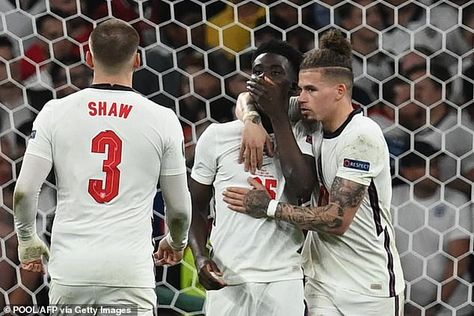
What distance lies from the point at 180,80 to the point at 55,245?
1.27 m

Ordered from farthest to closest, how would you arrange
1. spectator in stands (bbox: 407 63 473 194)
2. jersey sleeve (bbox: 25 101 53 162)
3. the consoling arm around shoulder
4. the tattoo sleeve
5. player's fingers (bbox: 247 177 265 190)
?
spectator in stands (bbox: 407 63 473 194) → player's fingers (bbox: 247 177 265 190) → the tattoo sleeve → the consoling arm around shoulder → jersey sleeve (bbox: 25 101 53 162)

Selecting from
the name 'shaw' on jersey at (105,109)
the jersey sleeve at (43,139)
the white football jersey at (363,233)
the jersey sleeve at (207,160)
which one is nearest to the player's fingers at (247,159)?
the jersey sleeve at (207,160)

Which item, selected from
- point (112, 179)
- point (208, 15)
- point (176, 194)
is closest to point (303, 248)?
point (176, 194)

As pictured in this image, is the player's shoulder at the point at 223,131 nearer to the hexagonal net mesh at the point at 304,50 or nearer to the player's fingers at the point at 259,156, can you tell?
the player's fingers at the point at 259,156

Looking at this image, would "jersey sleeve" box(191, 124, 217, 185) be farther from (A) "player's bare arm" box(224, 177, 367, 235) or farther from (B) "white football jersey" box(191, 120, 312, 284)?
(A) "player's bare arm" box(224, 177, 367, 235)

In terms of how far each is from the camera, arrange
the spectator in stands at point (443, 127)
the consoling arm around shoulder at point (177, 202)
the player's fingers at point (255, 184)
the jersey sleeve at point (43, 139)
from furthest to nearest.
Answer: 1. the spectator in stands at point (443, 127)
2. the player's fingers at point (255, 184)
3. the consoling arm around shoulder at point (177, 202)
4. the jersey sleeve at point (43, 139)

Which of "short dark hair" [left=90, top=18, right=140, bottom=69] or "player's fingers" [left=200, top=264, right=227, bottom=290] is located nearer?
"short dark hair" [left=90, top=18, right=140, bottom=69]

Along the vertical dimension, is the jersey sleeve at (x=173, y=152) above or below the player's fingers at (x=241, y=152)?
above

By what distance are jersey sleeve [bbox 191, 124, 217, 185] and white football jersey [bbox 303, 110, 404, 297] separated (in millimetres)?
322

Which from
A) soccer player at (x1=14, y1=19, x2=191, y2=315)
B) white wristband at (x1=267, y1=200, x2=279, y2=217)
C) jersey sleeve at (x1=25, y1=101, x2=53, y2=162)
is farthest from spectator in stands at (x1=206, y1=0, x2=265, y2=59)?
jersey sleeve at (x1=25, y1=101, x2=53, y2=162)

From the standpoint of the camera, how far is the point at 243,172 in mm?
2572

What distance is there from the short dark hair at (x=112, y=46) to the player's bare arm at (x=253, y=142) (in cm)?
47

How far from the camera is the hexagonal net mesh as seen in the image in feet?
10.9

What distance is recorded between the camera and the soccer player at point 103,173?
216cm
